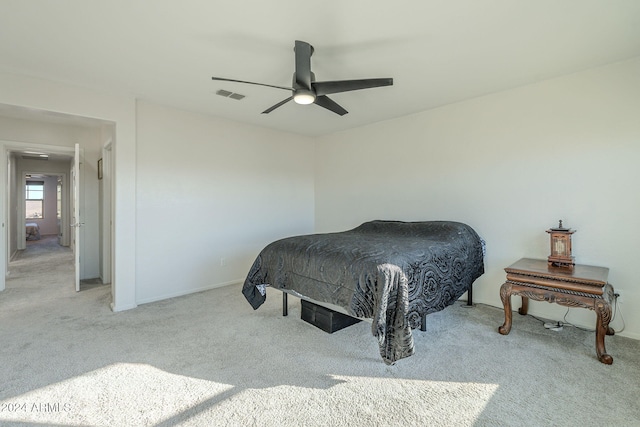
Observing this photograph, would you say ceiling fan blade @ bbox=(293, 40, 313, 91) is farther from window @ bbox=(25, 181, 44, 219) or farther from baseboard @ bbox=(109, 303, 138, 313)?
window @ bbox=(25, 181, 44, 219)

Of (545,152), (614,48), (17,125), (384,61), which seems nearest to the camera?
(614,48)

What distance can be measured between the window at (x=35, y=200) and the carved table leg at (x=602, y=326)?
1444 centimetres

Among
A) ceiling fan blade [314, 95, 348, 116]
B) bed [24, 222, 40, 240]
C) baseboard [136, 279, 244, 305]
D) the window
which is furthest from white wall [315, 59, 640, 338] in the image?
the window

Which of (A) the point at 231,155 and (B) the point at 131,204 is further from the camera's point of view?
(A) the point at 231,155

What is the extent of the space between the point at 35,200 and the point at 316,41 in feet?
41.9

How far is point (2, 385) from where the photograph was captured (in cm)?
198

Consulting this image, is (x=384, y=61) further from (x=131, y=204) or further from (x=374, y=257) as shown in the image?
(x=131, y=204)

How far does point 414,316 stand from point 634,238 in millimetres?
2225

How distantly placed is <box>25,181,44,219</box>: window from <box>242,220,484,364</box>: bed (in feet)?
38.3

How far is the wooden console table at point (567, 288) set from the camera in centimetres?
229

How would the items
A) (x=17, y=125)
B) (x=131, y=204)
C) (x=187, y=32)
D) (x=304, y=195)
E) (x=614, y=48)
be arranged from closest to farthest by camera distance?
(x=187, y=32)
(x=614, y=48)
(x=131, y=204)
(x=17, y=125)
(x=304, y=195)

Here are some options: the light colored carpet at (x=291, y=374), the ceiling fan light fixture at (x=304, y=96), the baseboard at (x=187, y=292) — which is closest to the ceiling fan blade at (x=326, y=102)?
the ceiling fan light fixture at (x=304, y=96)

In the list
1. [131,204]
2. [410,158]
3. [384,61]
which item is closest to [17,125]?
[131,204]

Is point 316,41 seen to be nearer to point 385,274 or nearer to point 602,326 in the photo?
point 385,274
